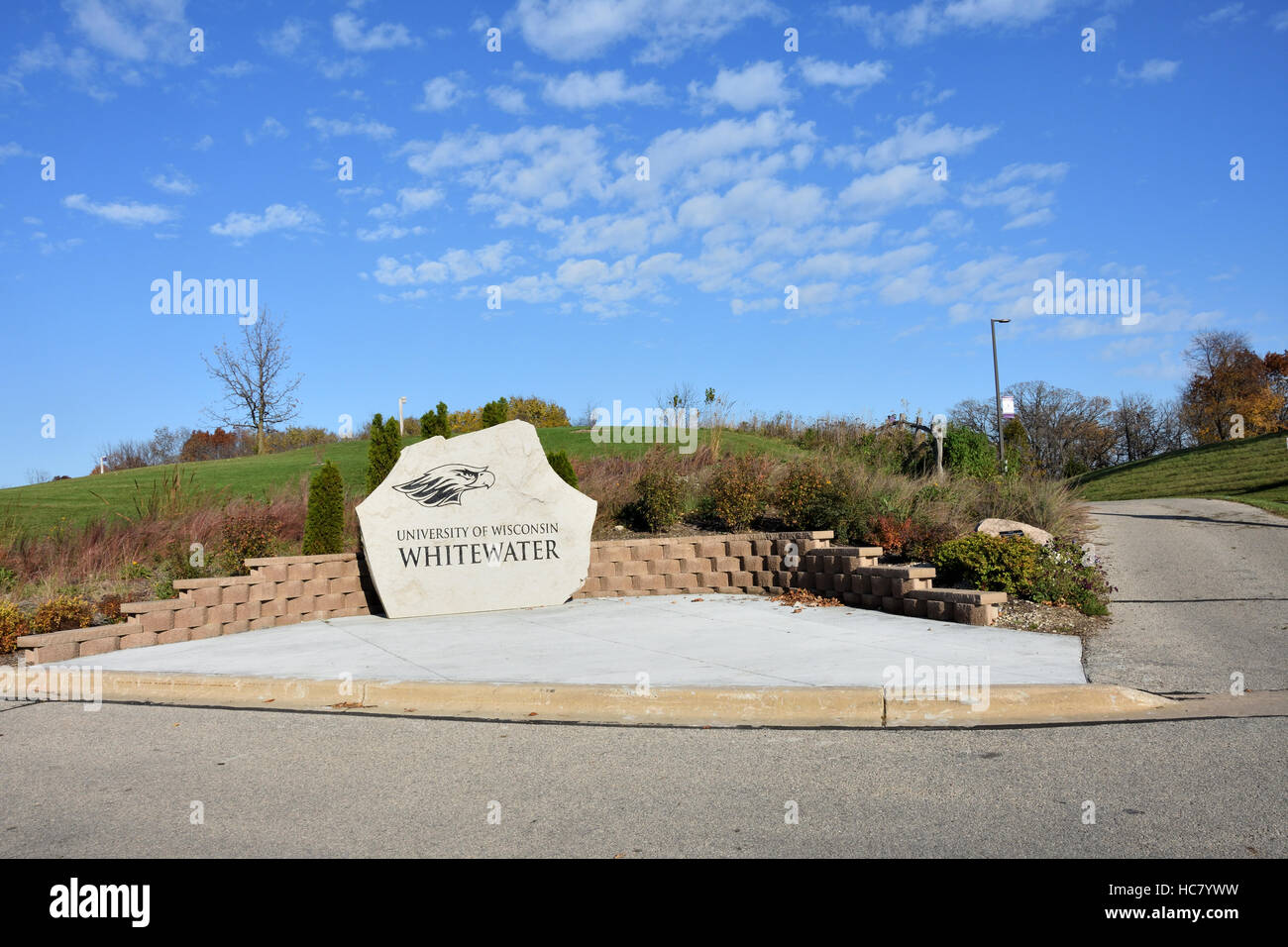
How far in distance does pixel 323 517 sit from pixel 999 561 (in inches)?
347

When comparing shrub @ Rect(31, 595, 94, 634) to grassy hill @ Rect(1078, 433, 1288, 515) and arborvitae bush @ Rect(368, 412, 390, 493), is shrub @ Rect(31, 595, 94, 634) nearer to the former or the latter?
arborvitae bush @ Rect(368, 412, 390, 493)

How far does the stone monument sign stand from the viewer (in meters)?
11.1

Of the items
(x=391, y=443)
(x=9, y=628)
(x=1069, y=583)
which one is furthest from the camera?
(x=391, y=443)

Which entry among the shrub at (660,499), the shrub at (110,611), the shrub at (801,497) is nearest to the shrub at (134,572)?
the shrub at (110,611)

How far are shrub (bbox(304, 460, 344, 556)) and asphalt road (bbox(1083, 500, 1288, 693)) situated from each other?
9.35 metres

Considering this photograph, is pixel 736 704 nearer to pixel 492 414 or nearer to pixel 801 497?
pixel 801 497

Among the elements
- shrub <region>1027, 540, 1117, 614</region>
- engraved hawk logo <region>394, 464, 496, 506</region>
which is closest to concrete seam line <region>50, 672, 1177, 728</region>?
shrub <region>1027, 540, 1117, 614</region>

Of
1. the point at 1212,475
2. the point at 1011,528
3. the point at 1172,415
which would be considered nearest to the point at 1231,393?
the point at 1172,415

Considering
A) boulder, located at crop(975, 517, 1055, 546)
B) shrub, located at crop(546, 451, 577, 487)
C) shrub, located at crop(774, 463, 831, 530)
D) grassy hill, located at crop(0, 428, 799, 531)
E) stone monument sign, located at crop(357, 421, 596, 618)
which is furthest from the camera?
grassy hill, located at crop(0, 428, 799, 531)

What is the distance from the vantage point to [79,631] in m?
8.84

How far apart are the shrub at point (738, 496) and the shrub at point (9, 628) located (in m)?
9.18

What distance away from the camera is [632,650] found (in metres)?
8.27

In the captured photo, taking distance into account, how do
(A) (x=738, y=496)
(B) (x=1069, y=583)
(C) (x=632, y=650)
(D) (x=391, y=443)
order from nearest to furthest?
1. (C) (x=632, y=650)
2. (B) (x=1069, y=583)
3. (D) (x=391, y=443)
4. (A) (x=738, y=496)
